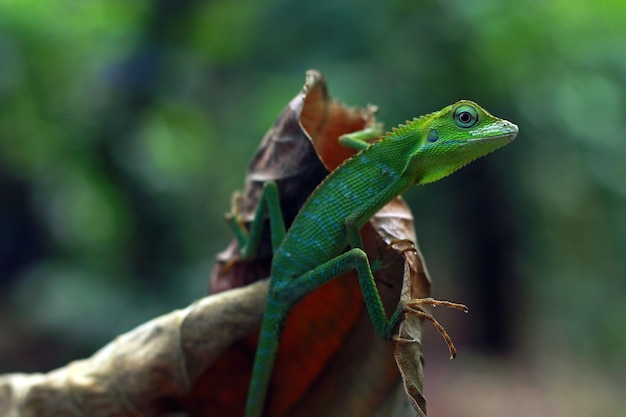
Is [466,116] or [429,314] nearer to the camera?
[429,314]

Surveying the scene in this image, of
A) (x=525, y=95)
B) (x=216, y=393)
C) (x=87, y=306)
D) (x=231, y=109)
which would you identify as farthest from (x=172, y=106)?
(x=216, y=393)

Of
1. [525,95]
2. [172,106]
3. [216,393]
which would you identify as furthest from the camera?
[172,106]

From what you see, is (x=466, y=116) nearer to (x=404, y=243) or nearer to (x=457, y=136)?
(x=457, y=136)

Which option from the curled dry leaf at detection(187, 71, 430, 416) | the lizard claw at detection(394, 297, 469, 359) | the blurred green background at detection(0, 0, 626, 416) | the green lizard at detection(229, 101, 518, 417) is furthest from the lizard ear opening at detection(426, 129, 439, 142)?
the blurred green background at detection(0, 0, 626, 416)

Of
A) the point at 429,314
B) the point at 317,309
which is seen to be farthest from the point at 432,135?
the point at 317,309

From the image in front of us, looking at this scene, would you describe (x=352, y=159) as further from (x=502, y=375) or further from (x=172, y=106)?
(x=172, y=106)

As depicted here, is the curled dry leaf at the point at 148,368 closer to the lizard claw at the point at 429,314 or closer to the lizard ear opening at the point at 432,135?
the lizard claw at the point at 429,314
